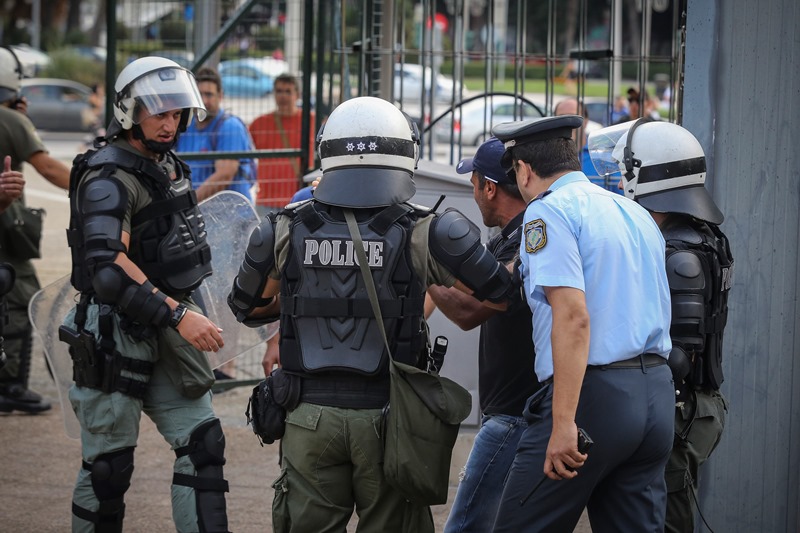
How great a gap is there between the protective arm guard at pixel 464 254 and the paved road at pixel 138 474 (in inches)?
82.0

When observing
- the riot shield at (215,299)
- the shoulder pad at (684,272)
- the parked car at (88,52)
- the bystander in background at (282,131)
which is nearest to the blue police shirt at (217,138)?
the bystander in background at (282,131)

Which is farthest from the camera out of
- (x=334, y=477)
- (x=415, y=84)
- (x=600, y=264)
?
(x=415, y=84)

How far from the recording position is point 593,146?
4035mm

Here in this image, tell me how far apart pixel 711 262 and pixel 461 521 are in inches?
47.1

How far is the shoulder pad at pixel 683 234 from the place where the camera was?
11.8 ft

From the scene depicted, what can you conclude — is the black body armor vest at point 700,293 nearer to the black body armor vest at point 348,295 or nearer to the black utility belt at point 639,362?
the black utility belt at point 639,362

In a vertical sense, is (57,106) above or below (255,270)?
above

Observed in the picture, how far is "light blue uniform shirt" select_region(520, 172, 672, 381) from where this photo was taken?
3006 millimetres

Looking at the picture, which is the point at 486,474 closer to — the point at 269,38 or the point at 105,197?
the point at 105,197

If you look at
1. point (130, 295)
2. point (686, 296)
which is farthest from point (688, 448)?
point (130, 295)

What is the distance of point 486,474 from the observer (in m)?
3.71

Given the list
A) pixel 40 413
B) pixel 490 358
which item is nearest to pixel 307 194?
pixel 490 358

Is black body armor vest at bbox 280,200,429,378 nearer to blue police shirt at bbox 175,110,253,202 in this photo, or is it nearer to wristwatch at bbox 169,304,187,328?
wristwatch at bbox 169,304,187,328

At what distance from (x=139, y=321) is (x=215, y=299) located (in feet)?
2.90
